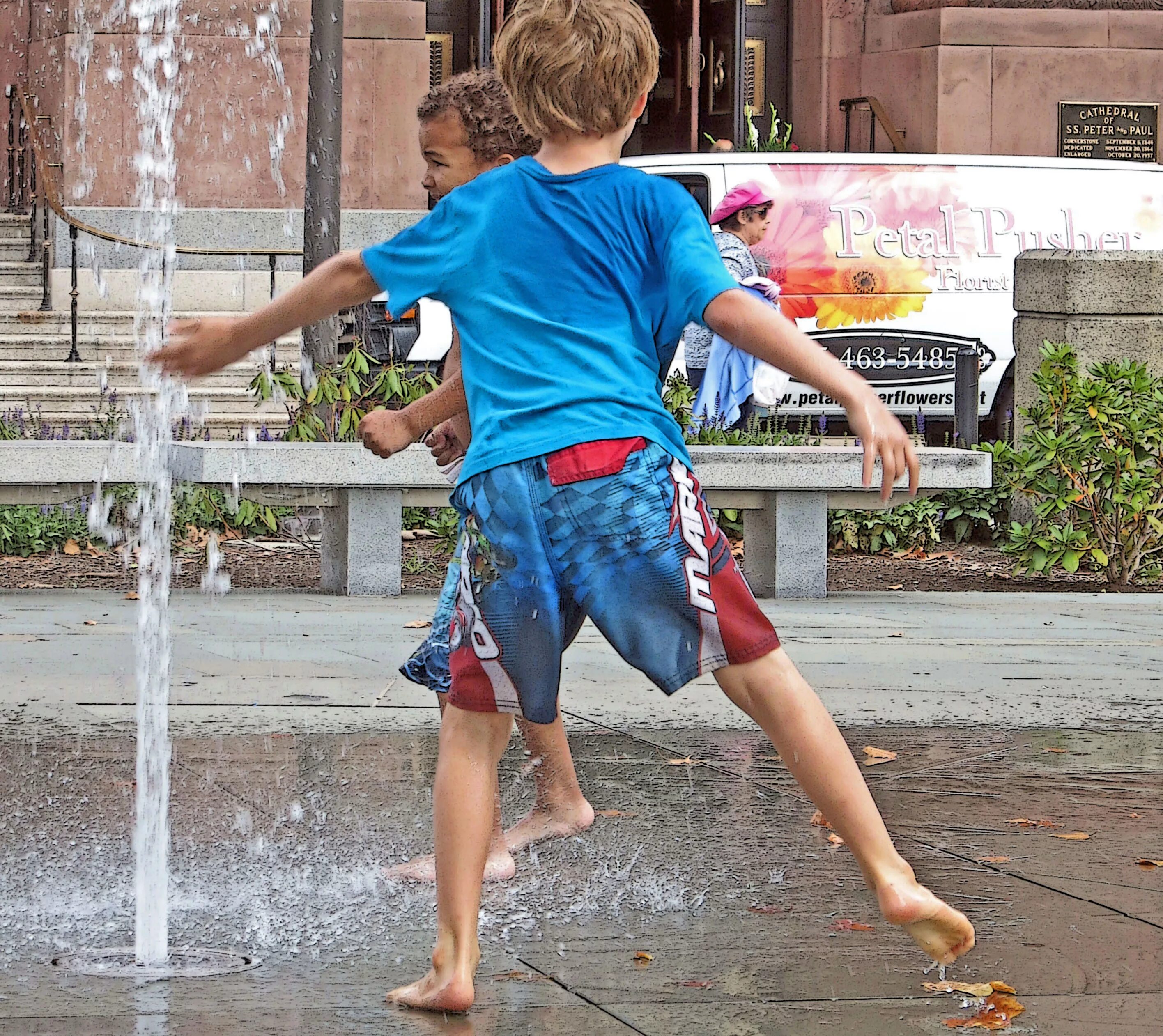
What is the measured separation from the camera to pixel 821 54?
19719 mm

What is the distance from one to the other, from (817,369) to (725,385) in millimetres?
7796

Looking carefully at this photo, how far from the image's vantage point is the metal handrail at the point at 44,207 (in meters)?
14.1

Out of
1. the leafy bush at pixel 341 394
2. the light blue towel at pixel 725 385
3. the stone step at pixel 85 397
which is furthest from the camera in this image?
the stone step at pixel 85 397

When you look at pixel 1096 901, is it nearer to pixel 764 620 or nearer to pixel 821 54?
pixel 764 620

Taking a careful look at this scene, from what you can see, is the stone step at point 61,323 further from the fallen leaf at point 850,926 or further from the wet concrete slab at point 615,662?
the fallen leaf at point 850,926

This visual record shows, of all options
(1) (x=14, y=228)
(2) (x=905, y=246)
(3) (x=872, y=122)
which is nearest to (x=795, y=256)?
(2) (x=905, y=246)

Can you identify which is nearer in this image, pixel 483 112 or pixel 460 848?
pixel 460 848

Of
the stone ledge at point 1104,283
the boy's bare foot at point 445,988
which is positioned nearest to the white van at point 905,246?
the stone ledge at point 1104,283

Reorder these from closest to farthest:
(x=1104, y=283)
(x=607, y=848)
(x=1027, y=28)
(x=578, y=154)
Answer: (x=578, y=154) → (x=607, y=848) → (x=1104, y=283) → (x=1027, y=28)

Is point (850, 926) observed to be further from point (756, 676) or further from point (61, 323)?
point (61, 323)

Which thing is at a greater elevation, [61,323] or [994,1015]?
[61,323]

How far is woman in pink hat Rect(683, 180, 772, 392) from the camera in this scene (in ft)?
35.8

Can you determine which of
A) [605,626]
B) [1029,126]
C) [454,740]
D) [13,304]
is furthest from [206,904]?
[1029,126]

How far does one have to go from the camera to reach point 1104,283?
10375 mm
